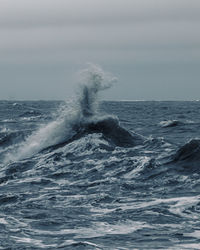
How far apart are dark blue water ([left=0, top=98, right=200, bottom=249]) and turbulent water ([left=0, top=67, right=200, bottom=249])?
1.0 inches

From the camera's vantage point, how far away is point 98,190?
1919 centimetres

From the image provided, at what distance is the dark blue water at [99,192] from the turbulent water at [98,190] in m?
0.03

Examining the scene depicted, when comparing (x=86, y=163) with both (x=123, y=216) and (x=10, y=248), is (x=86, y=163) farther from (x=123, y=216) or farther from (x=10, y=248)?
(x=10, y=248)

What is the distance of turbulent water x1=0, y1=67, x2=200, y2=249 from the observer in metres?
13.5

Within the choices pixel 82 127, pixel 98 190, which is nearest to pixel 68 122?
pixel 82 127

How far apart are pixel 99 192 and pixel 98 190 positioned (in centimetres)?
36

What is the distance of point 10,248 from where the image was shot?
12.5 meters

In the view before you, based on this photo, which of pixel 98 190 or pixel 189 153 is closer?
pixel 98 190

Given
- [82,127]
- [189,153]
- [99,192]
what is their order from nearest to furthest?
[99,192] → [189,153] → [82,127]

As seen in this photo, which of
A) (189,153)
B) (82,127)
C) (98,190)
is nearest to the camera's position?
(98,190)

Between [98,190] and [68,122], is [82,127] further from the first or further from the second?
[98,190]

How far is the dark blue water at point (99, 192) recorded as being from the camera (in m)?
13.5

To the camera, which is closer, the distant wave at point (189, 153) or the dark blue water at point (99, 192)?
the dark blue water at point (99, 192)

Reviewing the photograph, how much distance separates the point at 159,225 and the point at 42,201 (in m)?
4.69
